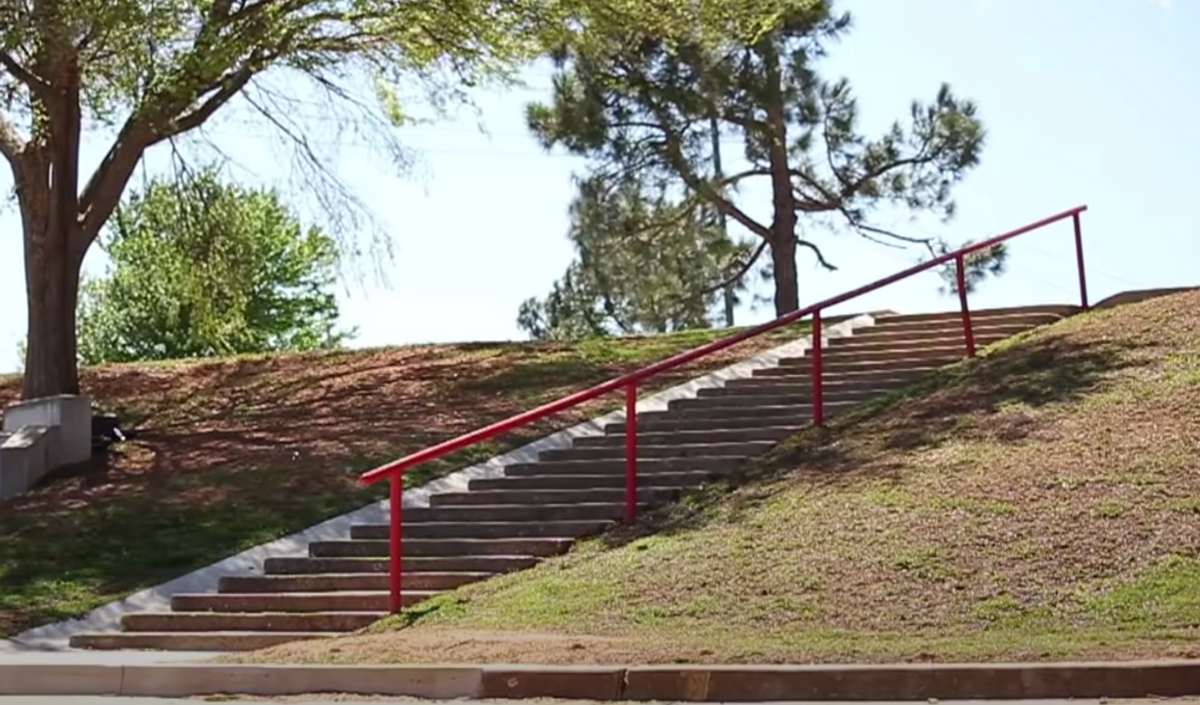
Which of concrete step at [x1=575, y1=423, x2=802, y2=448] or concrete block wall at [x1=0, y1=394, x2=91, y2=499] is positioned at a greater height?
concrete block wall at [x1=0, y1=394, x2=91, y2=499]

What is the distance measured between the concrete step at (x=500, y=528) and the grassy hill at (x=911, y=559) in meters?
0.51

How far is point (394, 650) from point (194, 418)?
12.4 meters

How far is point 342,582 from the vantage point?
14.4 meters

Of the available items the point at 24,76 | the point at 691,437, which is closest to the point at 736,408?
the point at 691,437

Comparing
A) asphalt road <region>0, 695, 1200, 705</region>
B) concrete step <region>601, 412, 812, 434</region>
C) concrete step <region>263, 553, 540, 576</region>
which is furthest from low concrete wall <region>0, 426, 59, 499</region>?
asphalt road <region>0, 695, 1200, 705</region>

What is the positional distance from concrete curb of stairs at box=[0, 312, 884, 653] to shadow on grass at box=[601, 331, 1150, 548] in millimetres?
2720

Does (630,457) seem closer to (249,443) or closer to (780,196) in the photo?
(249,443)

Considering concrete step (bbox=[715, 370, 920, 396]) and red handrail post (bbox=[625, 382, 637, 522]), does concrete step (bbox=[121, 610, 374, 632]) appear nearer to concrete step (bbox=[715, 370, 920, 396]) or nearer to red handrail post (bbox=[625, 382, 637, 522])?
red handrail post (bbox=[625, 382, 637, 522])

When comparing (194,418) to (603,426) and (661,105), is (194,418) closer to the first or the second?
(603,426)

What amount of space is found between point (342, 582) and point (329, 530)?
5.95 ft

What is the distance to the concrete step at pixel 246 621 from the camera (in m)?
13.3

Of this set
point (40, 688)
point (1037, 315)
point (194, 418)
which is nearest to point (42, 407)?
point (194, 418)

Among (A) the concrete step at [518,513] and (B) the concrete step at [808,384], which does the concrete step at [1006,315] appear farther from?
(A) the concrete step at [518,513]

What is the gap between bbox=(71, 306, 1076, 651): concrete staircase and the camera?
1375 centimetres
